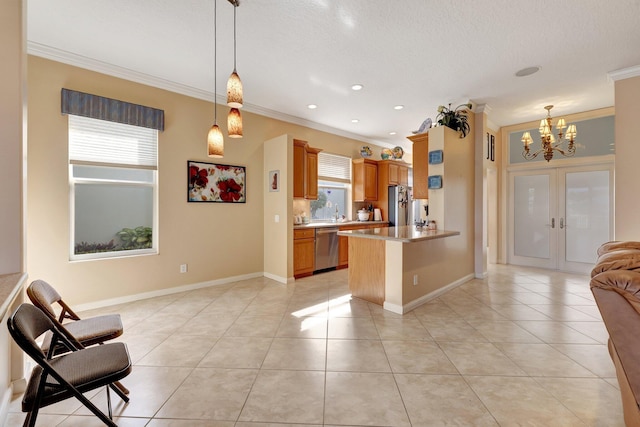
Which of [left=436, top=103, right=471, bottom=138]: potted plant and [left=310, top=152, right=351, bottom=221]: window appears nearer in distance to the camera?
[left=436, top=103, right=471, bottom=138]: potted plant

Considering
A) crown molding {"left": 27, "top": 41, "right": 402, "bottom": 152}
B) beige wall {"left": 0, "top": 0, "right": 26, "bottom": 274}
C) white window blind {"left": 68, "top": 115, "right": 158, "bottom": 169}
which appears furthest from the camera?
white window blind {"left": 68, "top": 115, "right": 158, "bottom": 169}

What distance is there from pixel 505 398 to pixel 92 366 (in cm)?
242

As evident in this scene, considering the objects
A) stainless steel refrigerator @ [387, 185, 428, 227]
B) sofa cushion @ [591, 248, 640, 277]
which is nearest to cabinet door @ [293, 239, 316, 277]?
stainless steel refrigerator @ [387, 185, 428, 227]

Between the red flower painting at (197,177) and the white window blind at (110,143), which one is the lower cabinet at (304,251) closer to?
the red flower painting at (197,177)

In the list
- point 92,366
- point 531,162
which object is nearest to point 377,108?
point 531,162

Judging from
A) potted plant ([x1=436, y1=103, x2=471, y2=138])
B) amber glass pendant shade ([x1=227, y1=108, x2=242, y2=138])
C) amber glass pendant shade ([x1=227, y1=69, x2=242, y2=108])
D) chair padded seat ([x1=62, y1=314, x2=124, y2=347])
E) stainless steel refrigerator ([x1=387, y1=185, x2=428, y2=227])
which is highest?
potted plant ([x1=436, y1=103, x2=471, y2=138])

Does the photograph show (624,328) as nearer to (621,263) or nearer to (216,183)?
(621,263)

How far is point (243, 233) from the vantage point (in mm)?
4887

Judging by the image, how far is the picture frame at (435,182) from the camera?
4.43 meters

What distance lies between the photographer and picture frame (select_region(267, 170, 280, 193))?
16.0 ft

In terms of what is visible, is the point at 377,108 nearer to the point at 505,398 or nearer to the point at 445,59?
the point at 445,59

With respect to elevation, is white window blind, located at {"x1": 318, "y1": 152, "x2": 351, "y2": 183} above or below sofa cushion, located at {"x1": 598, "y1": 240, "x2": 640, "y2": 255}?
above

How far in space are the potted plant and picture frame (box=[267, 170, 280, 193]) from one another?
2741 millimetres

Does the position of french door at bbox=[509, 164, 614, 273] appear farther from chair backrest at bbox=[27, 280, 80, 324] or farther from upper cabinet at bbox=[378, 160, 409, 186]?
chair backrest at bbox=[27, 280, 80, 324]
